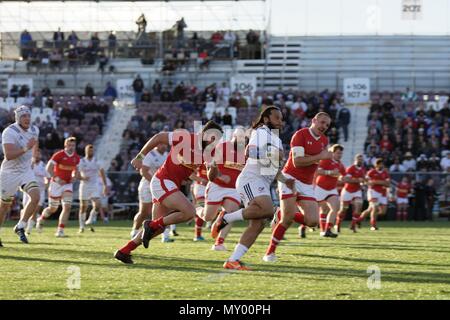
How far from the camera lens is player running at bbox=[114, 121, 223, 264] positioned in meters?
14.1

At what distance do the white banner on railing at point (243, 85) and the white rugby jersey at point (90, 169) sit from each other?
57.8ft

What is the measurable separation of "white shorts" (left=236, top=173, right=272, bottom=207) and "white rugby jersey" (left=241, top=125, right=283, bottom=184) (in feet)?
0.19

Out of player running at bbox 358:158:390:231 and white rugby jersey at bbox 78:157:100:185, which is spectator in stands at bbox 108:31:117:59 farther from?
white rugby jersey at bbox 78:157:100:185

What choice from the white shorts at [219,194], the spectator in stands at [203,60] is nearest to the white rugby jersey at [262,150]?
the white shorts at [219,194]

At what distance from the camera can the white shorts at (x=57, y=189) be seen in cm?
2539

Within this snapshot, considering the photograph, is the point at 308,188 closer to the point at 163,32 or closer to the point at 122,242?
the point at 122,242

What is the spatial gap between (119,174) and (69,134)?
5.91m

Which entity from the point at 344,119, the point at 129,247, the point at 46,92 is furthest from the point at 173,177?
the point at 46,92

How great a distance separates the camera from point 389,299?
34.2ft

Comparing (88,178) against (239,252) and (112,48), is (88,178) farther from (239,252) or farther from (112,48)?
(112,48)

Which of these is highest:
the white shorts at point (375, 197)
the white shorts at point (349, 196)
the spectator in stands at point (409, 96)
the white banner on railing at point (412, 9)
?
the white banner on railing at point (412, 9)

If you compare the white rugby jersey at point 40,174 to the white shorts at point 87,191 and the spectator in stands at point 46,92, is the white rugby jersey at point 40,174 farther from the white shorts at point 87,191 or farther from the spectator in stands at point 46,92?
the spectator in stands at point 46,92

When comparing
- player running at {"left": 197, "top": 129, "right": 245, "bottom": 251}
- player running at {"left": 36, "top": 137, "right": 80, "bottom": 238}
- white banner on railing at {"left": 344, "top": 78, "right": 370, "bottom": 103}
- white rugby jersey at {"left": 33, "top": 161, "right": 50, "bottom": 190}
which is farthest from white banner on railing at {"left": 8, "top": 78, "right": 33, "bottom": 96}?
player running at {"left": 197, "top": 129, "right": 245, "bottom": 251}
